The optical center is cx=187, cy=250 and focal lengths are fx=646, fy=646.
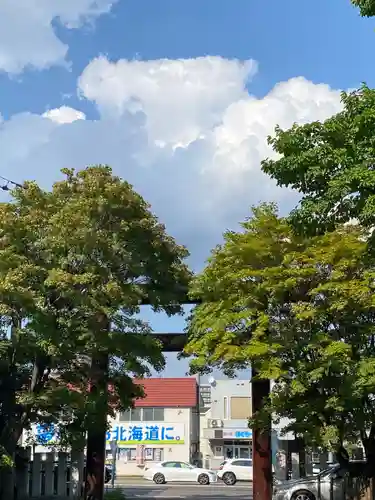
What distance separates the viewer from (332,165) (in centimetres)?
1022

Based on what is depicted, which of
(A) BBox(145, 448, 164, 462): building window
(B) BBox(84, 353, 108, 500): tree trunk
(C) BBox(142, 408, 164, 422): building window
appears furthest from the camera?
(C) BBox(142, 408, 164, 422): building window

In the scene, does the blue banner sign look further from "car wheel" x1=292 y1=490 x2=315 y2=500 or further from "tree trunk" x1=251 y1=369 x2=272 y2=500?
"tree trunk" x1=251 y1=369 x2=272 y2=500

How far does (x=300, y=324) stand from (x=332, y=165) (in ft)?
23.4

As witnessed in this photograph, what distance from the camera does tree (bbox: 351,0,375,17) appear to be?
8883 millimetres

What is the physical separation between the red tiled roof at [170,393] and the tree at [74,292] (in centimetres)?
2931

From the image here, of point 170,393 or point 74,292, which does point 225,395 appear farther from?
point 74,292

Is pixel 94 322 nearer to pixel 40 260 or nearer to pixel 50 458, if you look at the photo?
pixel 40 260

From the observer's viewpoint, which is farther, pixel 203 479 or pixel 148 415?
pixel 148 415

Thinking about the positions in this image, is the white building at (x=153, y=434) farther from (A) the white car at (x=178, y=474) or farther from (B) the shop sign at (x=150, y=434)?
(A) the white car at (x=178, y=474)

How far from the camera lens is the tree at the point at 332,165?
373 inches

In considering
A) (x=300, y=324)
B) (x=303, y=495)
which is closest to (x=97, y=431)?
(x=300, y=324)

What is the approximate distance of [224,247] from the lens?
1780 cm

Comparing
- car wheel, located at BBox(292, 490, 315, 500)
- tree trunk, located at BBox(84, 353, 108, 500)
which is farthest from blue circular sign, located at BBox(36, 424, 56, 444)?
car wheel, located at BBox(292, 490, 315, 500)

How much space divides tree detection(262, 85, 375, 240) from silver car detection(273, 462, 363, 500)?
38.6 feet
